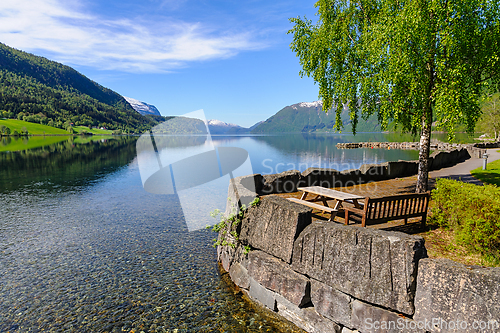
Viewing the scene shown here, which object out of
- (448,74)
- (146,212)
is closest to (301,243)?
(448,74)

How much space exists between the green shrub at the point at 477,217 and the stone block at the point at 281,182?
641 cm

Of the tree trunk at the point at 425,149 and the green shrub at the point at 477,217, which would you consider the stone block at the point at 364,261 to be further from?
the tree trunk at the point at 425,149

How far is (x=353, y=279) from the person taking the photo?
511 cm

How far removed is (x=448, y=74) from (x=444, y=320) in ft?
30.5

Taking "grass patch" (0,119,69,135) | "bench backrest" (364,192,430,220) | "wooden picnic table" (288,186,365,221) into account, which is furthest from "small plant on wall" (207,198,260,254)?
"grass patch" (0,119,69,135)

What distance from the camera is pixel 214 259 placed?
959 centimetres

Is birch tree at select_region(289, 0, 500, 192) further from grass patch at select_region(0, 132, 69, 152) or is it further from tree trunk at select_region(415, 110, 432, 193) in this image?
grass patch at select_region(0, 132, 69, 152)

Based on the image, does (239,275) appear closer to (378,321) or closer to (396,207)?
(378,321)

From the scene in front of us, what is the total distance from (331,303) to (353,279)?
0.77 metres

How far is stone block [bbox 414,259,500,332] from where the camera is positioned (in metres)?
3.72

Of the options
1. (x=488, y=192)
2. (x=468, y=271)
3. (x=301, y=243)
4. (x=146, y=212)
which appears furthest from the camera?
(x=146, y=212)

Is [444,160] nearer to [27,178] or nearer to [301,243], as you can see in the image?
[301,243]

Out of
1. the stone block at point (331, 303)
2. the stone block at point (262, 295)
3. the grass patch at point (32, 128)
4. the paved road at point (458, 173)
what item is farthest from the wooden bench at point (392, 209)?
the grass patch at point (32, 128)

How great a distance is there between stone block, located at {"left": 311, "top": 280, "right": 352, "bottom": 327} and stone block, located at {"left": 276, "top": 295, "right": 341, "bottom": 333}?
135 millimetres
